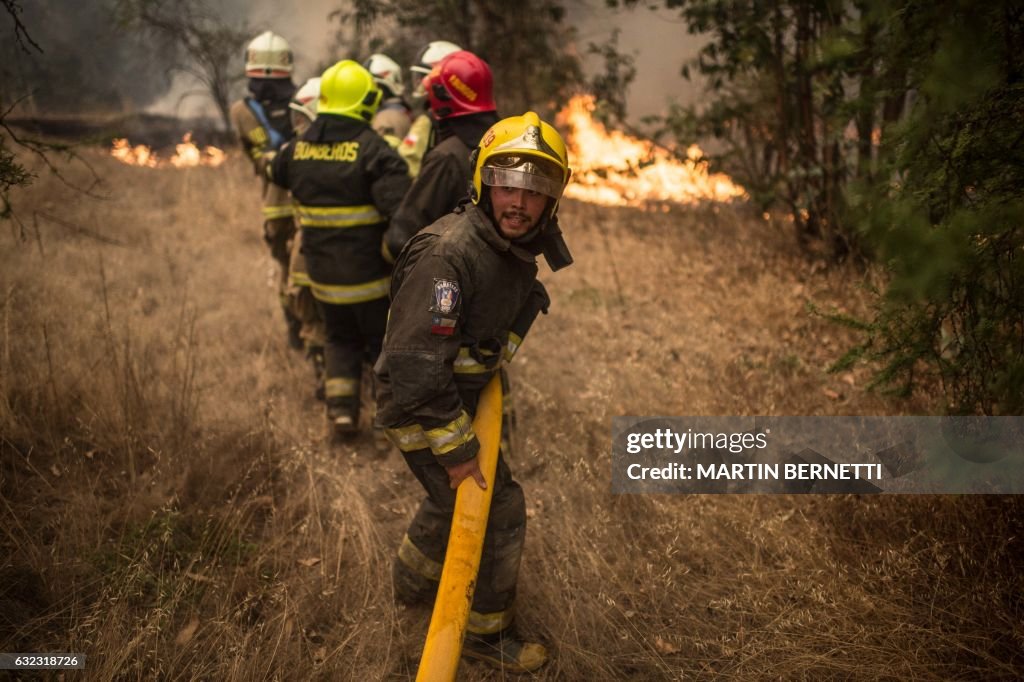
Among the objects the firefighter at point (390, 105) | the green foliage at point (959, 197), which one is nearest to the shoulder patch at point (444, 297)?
the green foliage at point (959, 197)

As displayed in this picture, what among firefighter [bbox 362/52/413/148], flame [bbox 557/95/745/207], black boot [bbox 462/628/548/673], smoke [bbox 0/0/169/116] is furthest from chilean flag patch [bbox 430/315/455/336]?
flame [bbox 557/95/745/207]

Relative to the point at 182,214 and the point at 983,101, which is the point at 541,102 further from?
the point at 983,101

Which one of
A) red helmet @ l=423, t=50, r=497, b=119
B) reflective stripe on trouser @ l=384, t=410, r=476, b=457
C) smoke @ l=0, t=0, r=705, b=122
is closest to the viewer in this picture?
reflective stripe on trouser @ l=384, t=410, r=476, b=457

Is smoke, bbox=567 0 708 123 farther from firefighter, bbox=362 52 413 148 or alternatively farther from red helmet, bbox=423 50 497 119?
red helmet, bbox=423 50 497 119

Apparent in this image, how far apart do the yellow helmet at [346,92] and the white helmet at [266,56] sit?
6.38 ft

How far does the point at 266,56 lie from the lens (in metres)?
5.73

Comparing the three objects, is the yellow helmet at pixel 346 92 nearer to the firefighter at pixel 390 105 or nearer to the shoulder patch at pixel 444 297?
the firefighter at pixel 390 105

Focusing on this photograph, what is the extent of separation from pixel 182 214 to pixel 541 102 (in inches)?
225

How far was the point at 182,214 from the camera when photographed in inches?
376

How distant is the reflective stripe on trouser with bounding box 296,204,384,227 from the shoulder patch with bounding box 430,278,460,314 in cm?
203

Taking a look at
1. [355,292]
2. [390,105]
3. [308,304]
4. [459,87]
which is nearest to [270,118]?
[390,105]

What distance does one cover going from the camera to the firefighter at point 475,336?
243 cm

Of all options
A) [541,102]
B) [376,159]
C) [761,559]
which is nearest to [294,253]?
[376,159]

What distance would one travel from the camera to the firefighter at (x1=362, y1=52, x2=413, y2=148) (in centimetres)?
518
